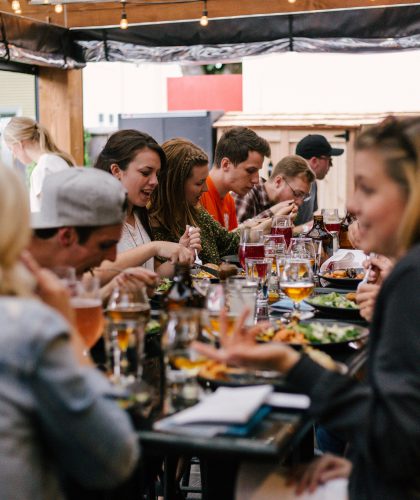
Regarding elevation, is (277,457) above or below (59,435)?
below

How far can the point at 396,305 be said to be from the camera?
5.04 feet

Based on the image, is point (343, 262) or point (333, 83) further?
point (333, 83)

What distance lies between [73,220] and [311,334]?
0.75m

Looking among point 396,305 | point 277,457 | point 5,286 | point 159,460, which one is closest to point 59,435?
point 5,286

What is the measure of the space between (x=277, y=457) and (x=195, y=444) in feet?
0.50

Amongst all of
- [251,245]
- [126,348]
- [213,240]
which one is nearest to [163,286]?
→ [251,245]

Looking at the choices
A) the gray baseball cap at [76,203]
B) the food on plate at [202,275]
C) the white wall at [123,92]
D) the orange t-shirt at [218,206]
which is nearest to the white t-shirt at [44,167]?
the orange t-shirt at [218,206]

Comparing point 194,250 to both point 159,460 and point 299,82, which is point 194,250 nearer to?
point 159,460

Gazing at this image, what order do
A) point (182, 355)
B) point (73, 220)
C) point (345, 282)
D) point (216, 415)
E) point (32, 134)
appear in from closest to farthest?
point (216, 415)
point (182, 355)
point (73, 220)
point (345, 282)
point (32, 134)

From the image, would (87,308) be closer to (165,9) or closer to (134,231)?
(134,231)

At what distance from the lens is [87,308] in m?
1.80

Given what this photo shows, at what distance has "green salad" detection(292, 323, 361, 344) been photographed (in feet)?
7.25

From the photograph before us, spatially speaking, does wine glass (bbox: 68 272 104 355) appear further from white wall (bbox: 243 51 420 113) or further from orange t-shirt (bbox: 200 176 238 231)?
white wall (bbox: 243 51 420 113)

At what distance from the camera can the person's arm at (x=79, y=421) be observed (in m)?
1.22
